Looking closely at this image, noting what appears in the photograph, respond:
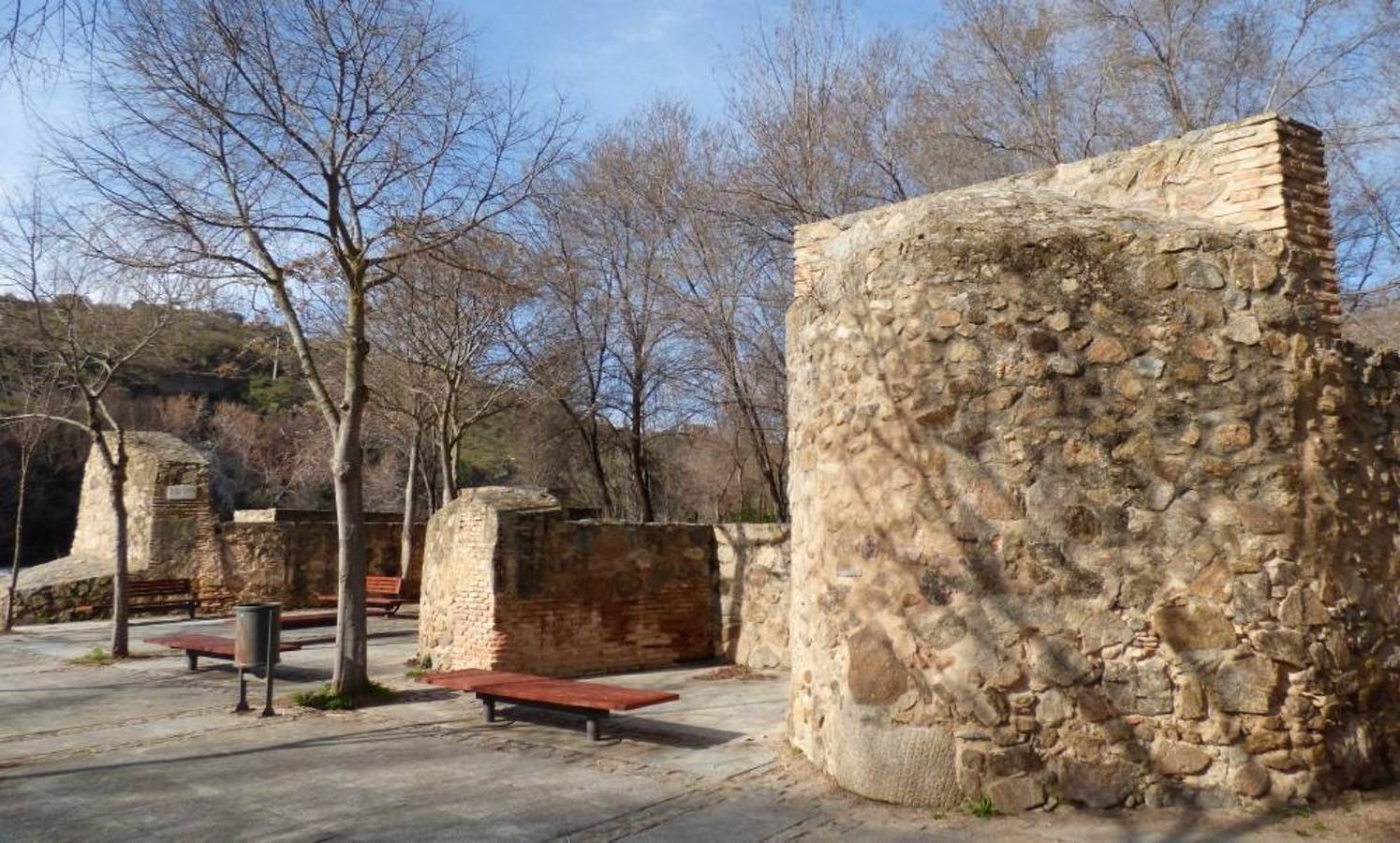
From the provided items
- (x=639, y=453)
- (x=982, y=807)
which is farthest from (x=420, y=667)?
(x=639, y=453)

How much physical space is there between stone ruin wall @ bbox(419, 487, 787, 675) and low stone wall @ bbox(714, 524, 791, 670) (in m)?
0.01

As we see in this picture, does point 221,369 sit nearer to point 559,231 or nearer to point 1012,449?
point 559,231

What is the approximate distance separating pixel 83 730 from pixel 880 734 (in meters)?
5.92

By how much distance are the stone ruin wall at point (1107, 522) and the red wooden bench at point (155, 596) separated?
43.8ft

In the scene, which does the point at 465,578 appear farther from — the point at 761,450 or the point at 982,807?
the point at 761,450

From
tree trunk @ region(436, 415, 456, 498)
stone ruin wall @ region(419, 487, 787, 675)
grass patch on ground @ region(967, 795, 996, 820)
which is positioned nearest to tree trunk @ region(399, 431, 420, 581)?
tree trunk @ region(436, 415, 456, 498)

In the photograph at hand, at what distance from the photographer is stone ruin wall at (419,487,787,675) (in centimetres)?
917

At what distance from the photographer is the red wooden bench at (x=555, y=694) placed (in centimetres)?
630

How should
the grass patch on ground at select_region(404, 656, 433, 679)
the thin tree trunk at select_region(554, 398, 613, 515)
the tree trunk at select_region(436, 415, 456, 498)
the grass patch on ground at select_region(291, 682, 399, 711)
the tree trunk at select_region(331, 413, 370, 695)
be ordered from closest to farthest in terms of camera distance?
the grass patch on ground at select_region(291, 682, 399, 711) → the tree trunk at select_region(331, 413, 370, 695) → the grass patch on ground at select_region(404, 656, 433, 679) → the tree trunk at select_region(436, 415, 456, 498) → the thin tree trunk at select_region(554, 398, 613, 515)

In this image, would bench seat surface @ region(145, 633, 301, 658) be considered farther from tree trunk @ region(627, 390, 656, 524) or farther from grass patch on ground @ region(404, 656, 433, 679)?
tree trunk @ region(627, 390, 656, 524)

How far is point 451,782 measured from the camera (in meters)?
5.52

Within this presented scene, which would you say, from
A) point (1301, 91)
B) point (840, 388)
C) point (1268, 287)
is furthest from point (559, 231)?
point (1268, 287)

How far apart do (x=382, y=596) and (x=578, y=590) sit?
26.1 feet

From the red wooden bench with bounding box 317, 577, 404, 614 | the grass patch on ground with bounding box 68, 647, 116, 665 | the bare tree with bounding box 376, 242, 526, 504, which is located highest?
the bare tree with bounding box 376, 242, 526, 504
